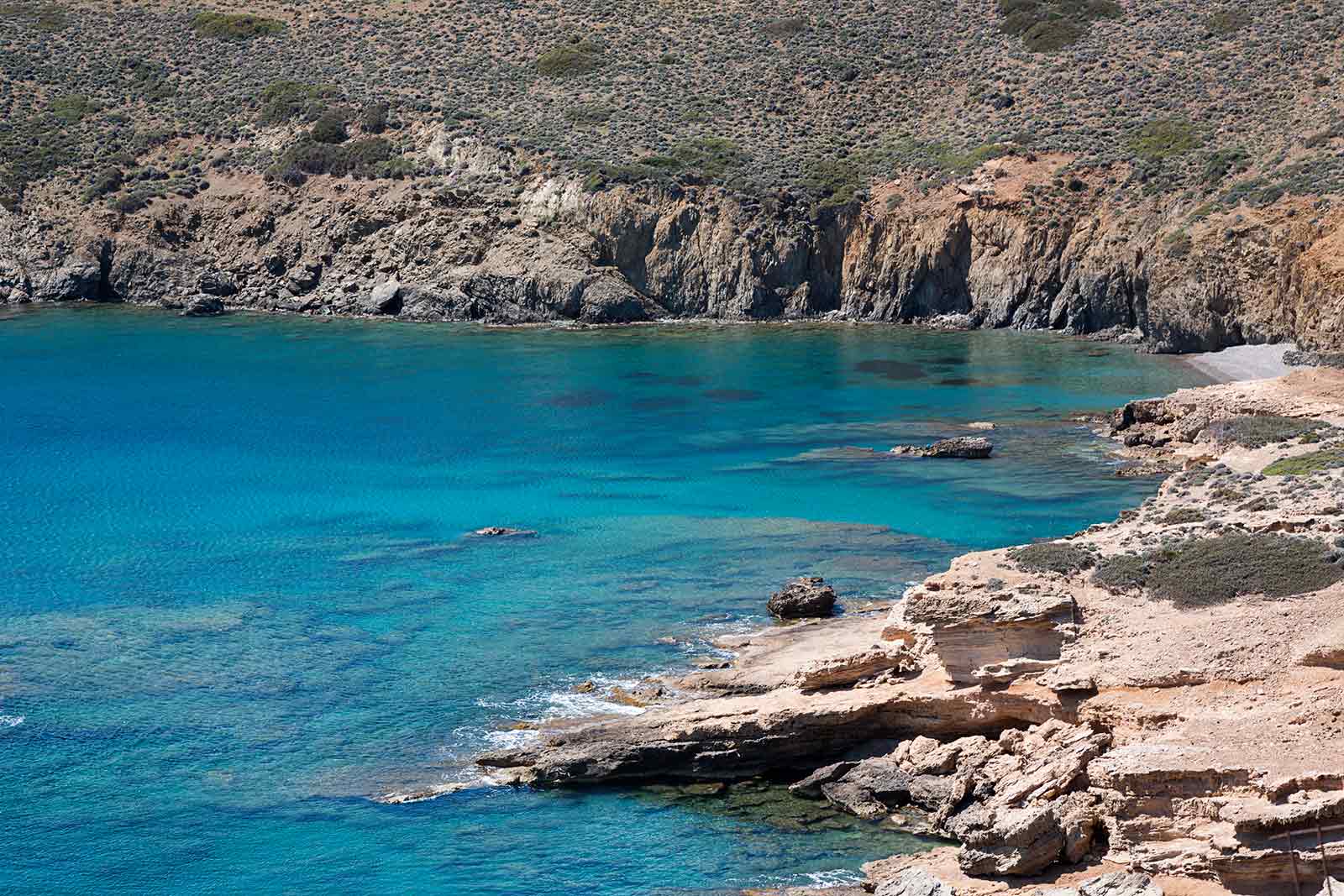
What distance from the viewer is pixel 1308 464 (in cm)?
3622

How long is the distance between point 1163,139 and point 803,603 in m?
53.1

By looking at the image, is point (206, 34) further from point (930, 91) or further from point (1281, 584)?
point (1281, 584)

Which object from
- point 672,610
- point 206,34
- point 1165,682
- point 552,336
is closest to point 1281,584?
point 1165,682

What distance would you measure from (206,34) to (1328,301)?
75.5 metres

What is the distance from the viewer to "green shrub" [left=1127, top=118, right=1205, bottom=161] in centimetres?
7700

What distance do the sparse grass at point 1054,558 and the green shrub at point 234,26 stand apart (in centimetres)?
8658

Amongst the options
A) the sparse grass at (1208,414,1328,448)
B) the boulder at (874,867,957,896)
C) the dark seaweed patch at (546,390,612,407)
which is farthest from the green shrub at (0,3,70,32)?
the boulder at (874,867,957,896)

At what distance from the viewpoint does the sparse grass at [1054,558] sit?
89.2ft

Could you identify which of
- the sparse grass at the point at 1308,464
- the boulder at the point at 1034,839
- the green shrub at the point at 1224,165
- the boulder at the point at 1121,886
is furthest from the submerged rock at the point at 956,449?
the boulder at the point at 1121,886

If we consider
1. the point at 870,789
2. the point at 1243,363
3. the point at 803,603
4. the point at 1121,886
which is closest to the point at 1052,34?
the point at 1243,363

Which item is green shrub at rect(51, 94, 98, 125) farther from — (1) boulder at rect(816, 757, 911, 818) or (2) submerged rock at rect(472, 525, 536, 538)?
(1) boulder at rect(816, 757, 911, 818)

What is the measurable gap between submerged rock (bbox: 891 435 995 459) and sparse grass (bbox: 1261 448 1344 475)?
1373 centimetres

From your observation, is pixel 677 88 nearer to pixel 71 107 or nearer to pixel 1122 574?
pixel 71 107

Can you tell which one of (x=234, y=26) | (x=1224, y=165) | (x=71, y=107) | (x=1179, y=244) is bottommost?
(x=1179, y=244)
